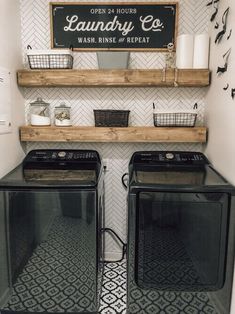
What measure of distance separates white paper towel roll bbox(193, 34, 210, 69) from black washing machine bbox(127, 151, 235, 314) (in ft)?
3.03

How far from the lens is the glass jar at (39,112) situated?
7.51 feet

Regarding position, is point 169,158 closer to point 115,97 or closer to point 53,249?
point 115,97

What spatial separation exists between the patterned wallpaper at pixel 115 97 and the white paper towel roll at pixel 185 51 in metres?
0.19

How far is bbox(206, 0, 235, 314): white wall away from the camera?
172 centimetres

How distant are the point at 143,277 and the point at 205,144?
1.16 metres

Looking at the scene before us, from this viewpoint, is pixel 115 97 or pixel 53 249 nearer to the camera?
pixel 53 249

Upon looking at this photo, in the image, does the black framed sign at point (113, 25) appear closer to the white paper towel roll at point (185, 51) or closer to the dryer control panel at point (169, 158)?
the white paper towel roll at point (185, 51)

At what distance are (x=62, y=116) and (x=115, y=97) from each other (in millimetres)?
467

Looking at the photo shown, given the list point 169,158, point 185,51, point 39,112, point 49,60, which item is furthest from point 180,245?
point 49,60

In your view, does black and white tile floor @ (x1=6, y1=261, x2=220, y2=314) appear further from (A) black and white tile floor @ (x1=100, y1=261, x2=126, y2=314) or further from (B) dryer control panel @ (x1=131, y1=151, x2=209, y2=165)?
(B) dryer control panel @ (x1=131, y1=151, x2=209, y2=165)

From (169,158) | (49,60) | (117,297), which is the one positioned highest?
(49,60)

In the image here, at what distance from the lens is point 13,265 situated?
179cm

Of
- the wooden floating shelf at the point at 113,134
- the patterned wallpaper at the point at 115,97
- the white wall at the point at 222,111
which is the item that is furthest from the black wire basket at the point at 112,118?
the white wall at the point at 222,111

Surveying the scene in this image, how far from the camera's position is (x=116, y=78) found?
7.08ft
